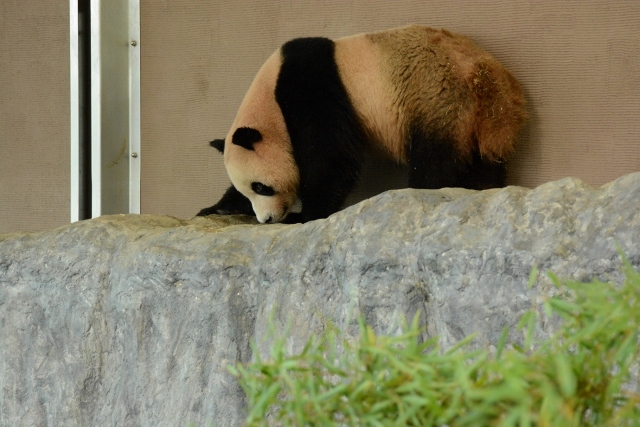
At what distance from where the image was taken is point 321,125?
2311mm

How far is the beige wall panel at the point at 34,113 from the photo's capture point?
308 cm

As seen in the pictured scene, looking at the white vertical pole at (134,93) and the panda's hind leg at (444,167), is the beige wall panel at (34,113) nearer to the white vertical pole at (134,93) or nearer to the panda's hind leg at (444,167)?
the white vertical pole at (134,93)

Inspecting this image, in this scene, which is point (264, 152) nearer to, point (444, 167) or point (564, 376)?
point (444, 167)

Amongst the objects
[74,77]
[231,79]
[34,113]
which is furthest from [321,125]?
[34,113]

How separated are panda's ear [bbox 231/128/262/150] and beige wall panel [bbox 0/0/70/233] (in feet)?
3.30

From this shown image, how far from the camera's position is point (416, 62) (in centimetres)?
223

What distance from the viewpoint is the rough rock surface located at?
1.25m

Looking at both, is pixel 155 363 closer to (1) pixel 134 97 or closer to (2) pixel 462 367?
(2) pixel 462 367

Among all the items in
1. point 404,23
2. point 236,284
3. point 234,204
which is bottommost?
point 234,204

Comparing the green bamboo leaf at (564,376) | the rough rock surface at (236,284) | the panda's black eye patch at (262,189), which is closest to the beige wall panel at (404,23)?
the panda's black eye patch at (262,189)

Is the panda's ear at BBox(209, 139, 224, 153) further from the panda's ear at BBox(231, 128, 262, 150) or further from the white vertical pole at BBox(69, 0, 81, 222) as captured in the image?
the white vertical pole at BBox(69, 0, 81, 222)

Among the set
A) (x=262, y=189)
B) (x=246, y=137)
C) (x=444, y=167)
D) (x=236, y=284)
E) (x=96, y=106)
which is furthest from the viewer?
(x=96, y=106)

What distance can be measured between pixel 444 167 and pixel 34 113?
72.2 inches

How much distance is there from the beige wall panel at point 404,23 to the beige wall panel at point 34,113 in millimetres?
377
